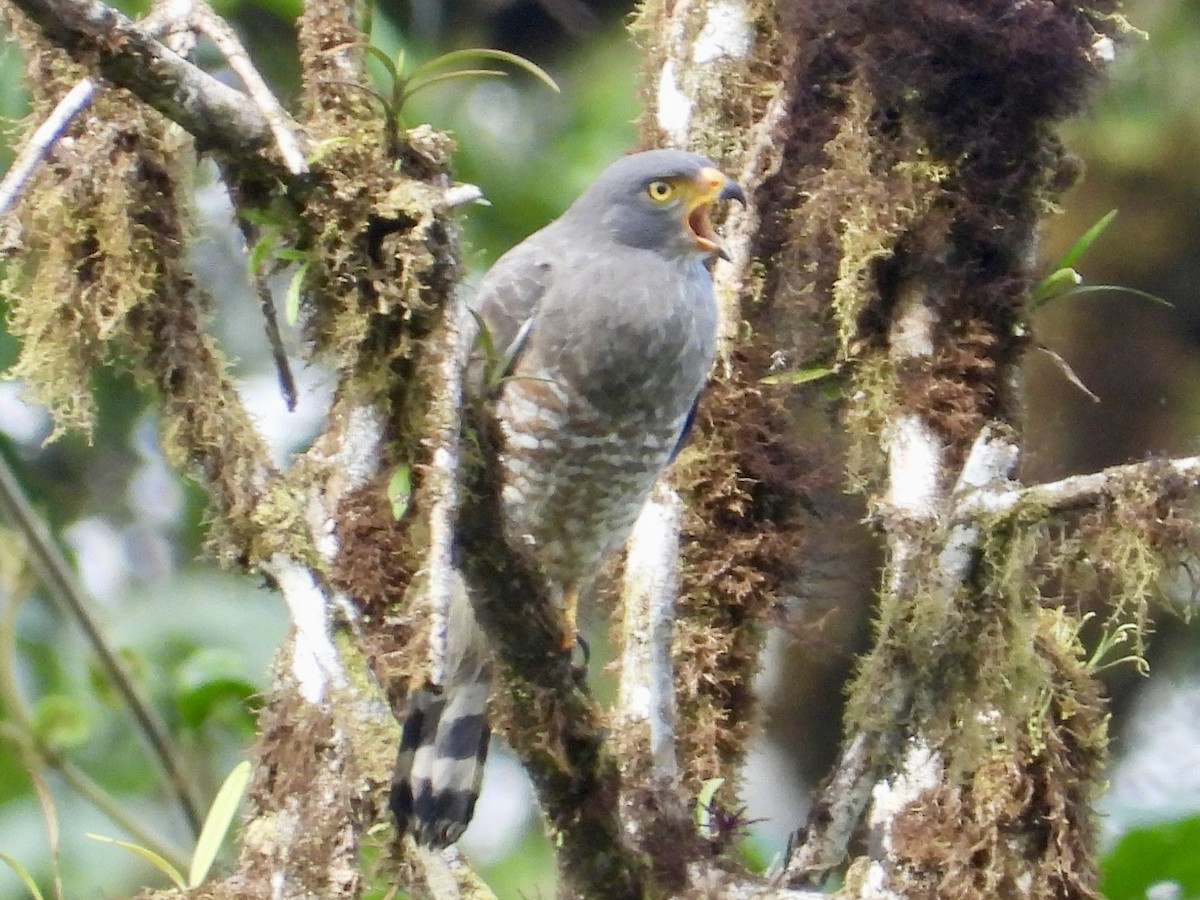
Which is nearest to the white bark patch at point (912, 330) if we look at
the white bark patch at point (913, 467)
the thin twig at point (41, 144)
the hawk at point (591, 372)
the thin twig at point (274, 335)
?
the white bark patch at point (913, 467)

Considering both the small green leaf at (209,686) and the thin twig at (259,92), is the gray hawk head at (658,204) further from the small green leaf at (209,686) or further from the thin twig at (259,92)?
the small green leaf at (209,686)

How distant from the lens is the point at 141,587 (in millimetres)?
4801

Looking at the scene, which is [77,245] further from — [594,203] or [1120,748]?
[1120,748]

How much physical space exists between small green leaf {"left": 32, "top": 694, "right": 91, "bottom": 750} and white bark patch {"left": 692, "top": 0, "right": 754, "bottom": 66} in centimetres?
191

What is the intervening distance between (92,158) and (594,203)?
108cm

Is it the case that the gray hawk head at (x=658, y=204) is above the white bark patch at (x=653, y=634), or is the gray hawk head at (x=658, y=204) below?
above

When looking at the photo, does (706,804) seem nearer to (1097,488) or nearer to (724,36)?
(1097,488)

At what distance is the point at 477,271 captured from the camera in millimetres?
3805

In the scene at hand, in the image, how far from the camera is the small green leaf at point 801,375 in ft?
9.86

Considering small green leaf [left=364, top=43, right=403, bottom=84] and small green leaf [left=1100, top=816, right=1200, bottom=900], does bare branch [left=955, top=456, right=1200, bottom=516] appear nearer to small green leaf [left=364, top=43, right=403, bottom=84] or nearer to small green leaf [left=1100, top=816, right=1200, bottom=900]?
small green leaf [left=1100, top=816, right=1200, bottom=900]

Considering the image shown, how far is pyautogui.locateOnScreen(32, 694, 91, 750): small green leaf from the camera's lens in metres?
2.86

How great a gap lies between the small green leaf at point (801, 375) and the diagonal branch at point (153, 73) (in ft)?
4.19

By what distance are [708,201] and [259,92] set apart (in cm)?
115

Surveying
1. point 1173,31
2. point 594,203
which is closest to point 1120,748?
point 1173,31
